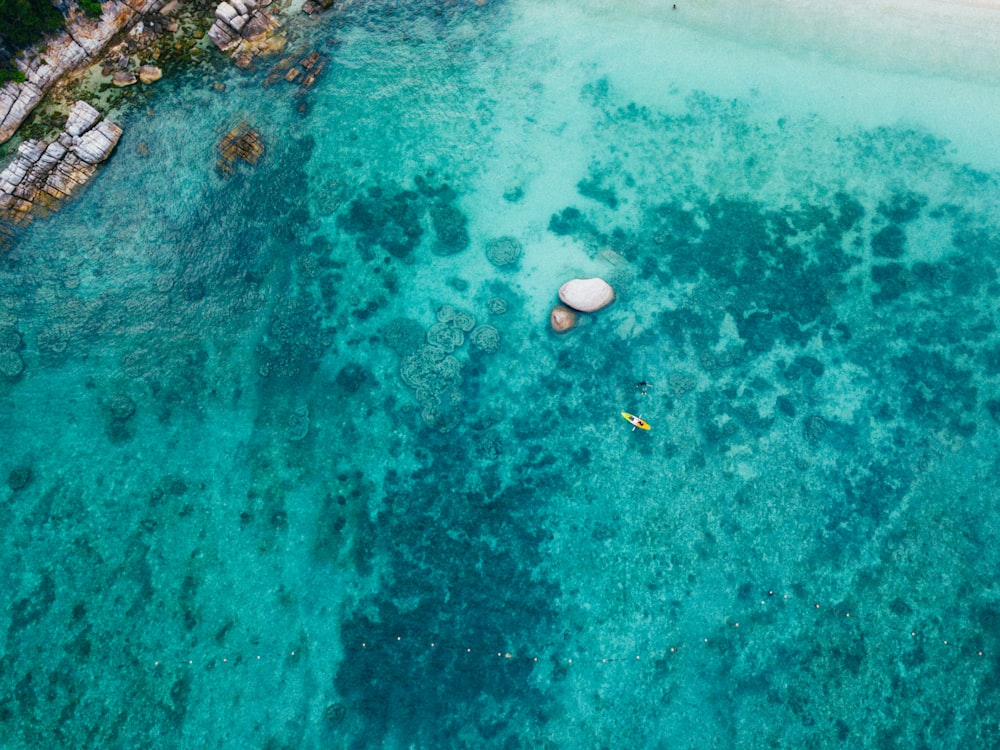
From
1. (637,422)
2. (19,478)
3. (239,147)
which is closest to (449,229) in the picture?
(239,147)

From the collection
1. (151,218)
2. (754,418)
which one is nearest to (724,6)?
(754,418)

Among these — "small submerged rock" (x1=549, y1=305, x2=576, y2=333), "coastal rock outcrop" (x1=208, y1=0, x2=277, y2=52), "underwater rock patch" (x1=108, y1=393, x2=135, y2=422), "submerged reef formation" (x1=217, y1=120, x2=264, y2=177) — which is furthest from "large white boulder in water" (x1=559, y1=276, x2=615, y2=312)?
"coastal rock outcrop" (x1=208, y1=0, x2=277, y2=52)

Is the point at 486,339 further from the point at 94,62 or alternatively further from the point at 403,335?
the point at 94,62

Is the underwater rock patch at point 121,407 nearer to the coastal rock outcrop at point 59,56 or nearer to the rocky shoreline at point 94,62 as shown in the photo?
the rocky shoreline at point 94,62

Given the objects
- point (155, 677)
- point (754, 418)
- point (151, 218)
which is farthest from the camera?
point (151, 218)

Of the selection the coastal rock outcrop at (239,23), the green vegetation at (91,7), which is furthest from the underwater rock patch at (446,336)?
the green vegetation at (91,7)

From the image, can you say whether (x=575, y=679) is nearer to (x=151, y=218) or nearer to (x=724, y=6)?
(x=151, y=218)
